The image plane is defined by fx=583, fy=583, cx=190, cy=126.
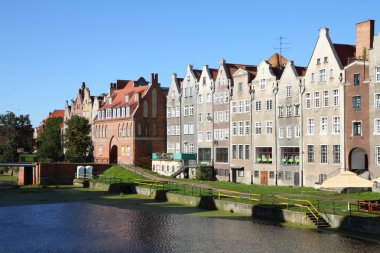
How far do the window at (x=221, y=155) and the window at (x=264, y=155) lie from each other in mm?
6668

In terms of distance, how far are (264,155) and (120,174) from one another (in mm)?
26689

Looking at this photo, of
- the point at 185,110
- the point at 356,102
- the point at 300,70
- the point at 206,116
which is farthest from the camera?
the point at 185,110

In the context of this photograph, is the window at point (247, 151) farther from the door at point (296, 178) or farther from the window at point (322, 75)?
the window at point (322, 75)

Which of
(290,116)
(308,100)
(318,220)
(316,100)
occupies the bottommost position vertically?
(318,220)

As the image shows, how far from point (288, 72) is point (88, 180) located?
36.0m

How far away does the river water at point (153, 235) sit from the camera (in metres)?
37.1

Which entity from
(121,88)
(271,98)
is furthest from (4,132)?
(271,98)

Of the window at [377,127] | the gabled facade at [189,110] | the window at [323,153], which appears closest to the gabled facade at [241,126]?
the gabled facade at [189,110]

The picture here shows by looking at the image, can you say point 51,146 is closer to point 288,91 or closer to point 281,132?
point 281,132

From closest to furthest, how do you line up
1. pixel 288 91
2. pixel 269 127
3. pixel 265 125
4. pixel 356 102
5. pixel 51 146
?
1. pixel 356 102
2. pixel 288 91
3. pixel 269 127
4. pixel 265 125
5. pixel 51 146

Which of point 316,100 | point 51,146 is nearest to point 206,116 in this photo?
point 316,100

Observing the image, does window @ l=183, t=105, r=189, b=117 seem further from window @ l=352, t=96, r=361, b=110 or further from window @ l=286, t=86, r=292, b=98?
window @ l=352, t=96, r=361, b=110

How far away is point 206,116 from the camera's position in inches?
3354

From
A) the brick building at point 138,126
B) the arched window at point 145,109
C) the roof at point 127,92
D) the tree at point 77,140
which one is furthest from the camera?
the tree at point 77,140
